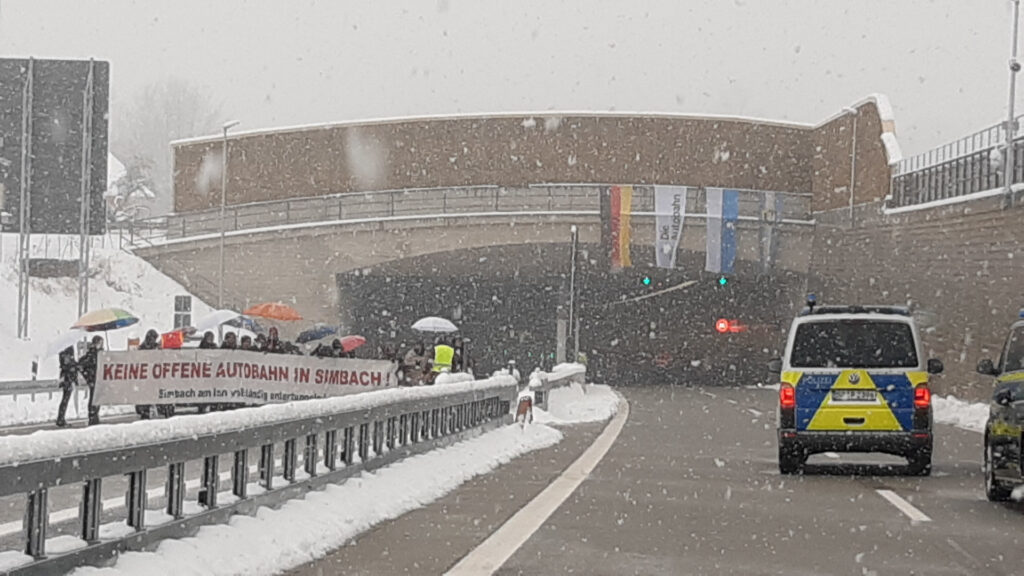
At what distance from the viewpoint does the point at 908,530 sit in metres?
11.8

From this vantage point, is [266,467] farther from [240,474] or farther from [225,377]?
[225,377]

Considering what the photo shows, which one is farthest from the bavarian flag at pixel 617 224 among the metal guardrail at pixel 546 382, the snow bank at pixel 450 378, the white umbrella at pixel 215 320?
the snow bank at pixel 450 378

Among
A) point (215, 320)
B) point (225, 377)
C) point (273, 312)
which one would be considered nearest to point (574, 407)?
point (273, 312)

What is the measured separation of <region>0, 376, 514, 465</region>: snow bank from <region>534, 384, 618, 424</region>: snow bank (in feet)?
51.2

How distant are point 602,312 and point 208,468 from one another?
62.9 m

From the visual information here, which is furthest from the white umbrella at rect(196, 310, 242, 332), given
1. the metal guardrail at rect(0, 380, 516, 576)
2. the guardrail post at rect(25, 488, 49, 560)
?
the guardrail post at rect(25, 488, 49, 560)

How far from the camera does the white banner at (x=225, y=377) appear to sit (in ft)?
87.6

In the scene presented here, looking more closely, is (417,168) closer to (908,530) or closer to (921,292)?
(921,292)

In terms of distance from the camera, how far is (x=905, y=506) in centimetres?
1374

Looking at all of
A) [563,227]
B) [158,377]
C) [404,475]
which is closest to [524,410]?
[158,377]

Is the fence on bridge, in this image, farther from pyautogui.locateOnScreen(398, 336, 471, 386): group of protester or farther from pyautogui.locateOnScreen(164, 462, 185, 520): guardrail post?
pyautogui.locateOnScreen(164, 462, 185, 520): guardrail post

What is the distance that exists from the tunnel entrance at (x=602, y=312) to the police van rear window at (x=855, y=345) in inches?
1762

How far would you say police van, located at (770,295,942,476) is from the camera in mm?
17094

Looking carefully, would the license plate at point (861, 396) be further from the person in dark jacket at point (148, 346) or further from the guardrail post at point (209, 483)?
the person in dark jacket at point (148, 346)
